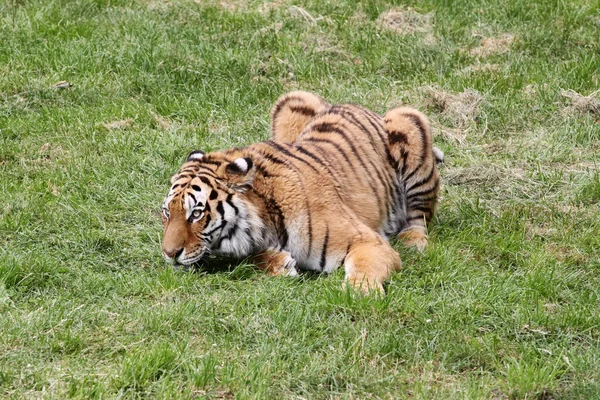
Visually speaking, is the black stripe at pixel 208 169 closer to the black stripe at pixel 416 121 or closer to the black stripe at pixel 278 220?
the black stripe at pixel 278 220

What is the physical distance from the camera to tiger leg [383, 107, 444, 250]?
6.79 meters

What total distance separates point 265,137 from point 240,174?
2.11 meters

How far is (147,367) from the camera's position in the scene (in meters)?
4.49

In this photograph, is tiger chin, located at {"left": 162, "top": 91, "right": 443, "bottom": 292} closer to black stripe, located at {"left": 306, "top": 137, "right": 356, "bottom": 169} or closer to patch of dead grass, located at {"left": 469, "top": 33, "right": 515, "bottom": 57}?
black stripe, located at {"left": 306, "top": 137, "right": 356, "bottom": 169}

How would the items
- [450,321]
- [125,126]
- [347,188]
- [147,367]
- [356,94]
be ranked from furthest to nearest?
[356,94], [125,126], [347,188], [450,321], [147,367]

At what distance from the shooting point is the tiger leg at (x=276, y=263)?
5.73 m

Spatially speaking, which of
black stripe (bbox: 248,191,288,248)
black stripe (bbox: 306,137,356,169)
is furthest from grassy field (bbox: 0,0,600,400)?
black stripe (bbox: 306,137,356,169)

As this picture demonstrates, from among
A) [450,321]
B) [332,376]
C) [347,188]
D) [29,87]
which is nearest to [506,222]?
[347,188]

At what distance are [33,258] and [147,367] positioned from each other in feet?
4.95

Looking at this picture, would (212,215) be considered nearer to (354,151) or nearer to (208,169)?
(208,169)

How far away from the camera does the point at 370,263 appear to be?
557 cm

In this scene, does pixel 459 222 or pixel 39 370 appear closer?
pixel 39 370

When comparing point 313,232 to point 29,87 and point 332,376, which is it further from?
point 29,87

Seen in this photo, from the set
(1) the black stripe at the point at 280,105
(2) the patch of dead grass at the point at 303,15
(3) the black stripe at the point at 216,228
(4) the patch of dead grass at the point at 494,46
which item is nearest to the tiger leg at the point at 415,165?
(1) the black stripe at the point at 280,105
